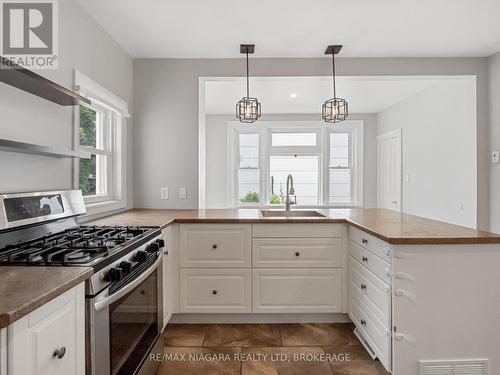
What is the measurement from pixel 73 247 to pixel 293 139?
5026 mm

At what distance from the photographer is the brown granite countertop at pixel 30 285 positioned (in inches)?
29.8

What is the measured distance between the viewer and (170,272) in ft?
7.70

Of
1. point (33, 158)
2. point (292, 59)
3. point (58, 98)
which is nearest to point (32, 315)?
point (33, 158)

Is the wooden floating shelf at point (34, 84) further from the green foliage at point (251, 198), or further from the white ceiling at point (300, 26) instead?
the green foliage at point (251, 198)

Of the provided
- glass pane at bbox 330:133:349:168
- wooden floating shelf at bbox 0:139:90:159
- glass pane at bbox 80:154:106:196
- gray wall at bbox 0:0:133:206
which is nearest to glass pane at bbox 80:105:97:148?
glass pane at bbox 80:154:106:196

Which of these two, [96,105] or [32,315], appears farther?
[96,105]

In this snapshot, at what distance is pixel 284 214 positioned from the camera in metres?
3.14

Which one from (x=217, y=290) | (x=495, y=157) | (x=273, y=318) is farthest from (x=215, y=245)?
(x=495, y=157)

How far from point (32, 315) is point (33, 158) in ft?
3.71

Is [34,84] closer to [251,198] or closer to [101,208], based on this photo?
[101,208]

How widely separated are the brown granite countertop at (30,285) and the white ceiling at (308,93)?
2970 millimetres

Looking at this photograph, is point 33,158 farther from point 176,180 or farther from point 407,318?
point 407,318

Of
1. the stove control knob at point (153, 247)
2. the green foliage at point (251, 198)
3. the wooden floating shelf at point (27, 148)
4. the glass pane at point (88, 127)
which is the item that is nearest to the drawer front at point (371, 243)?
the stove control knob at point (153, 247)

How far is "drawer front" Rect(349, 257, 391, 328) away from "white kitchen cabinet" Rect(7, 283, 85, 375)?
152 centimetres
